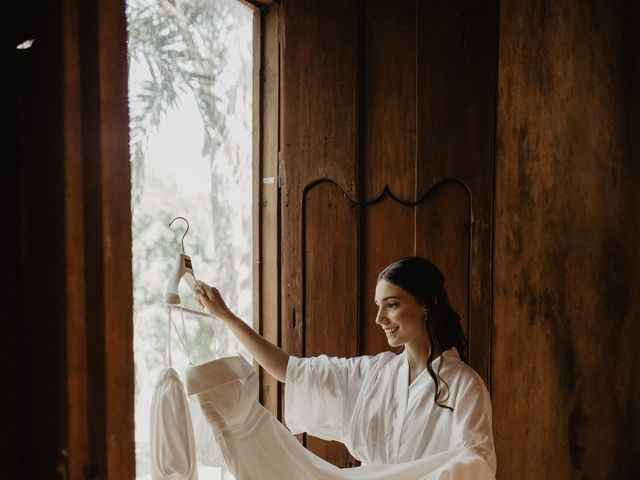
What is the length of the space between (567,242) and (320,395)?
3.56 feet

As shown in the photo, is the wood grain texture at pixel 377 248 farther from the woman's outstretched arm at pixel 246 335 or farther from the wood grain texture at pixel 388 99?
the woman's outstretched arm at pixel 246 335

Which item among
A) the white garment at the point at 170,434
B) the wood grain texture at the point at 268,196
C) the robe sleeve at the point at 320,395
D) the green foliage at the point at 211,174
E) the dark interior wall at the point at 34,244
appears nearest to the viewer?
the dark interior wall at the point at 34,244

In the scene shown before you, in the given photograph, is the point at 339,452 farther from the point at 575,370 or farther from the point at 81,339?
the point at 81,339

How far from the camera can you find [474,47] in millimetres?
1944

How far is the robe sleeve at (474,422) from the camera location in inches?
61.4

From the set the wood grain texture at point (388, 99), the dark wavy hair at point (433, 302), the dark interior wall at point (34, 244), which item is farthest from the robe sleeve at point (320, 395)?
the dark interior wall at point (34, 244)

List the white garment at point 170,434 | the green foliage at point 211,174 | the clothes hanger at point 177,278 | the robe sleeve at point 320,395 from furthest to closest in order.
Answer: the robe sleeve at point 320,395
the green foliage at point 211,174
the clothes hanger at point 177,278
the white garment at point 170,434

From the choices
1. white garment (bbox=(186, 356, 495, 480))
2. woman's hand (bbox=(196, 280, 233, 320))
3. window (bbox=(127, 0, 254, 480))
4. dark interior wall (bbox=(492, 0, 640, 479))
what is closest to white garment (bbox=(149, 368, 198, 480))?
white garment (bbox=(186, 356, 495, 480))

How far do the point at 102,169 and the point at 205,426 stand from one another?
0.99 meters

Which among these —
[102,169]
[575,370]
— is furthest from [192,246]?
[575,370]

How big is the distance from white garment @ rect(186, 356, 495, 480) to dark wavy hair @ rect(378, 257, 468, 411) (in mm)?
243

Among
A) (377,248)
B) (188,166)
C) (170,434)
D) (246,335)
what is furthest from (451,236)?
(170,434)

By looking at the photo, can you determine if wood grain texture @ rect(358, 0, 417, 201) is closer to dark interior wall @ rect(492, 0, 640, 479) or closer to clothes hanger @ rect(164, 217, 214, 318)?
dark interior wall @ rect(492, 0, 640, 479)

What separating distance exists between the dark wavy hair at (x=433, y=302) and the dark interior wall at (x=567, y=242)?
0.28 m
